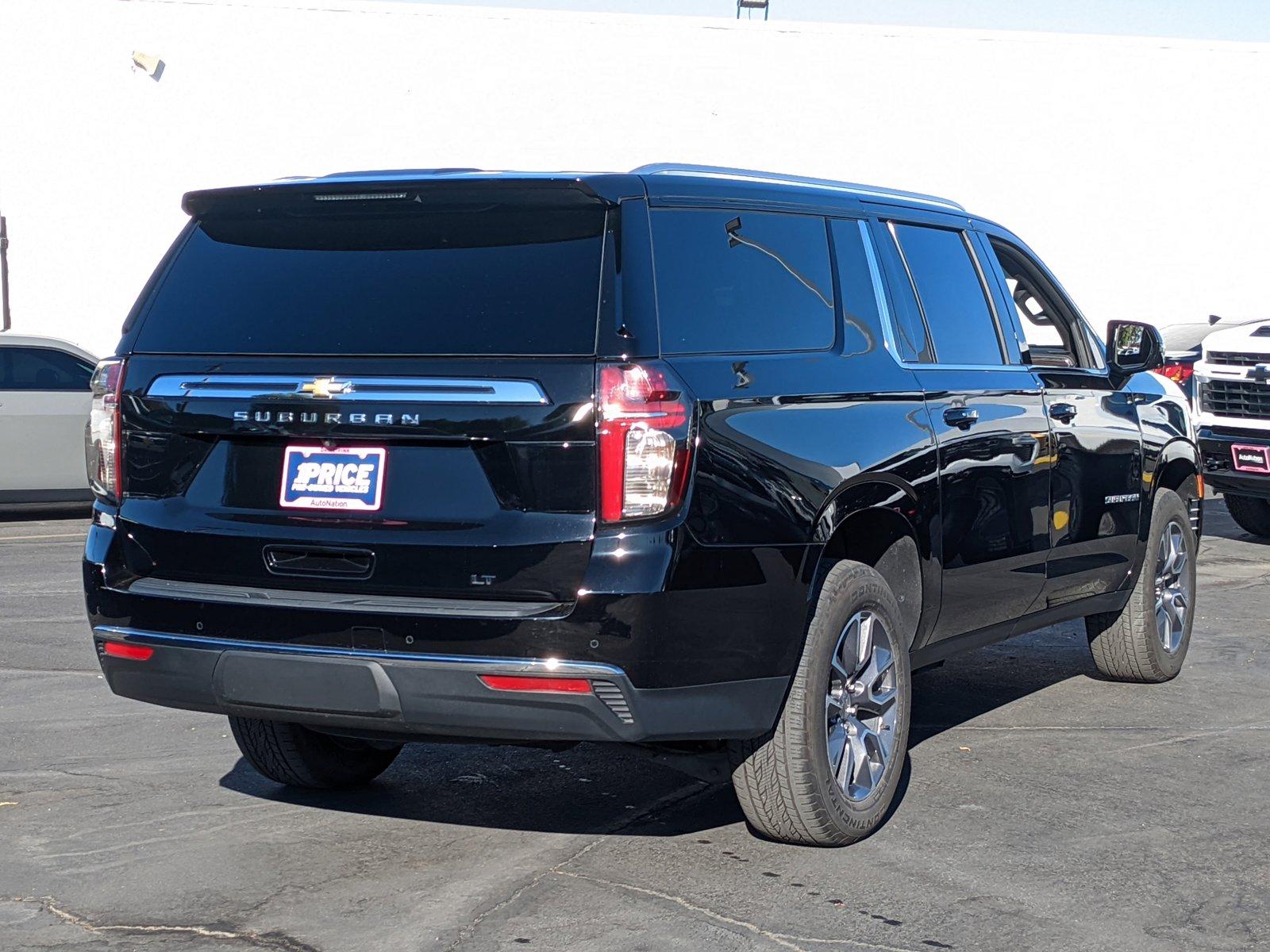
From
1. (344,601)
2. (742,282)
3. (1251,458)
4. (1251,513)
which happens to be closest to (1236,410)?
(1251,458)

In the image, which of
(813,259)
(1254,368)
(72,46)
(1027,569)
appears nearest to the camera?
(813,259)

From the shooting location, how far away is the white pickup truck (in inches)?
471

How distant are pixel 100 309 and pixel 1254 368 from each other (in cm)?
1652

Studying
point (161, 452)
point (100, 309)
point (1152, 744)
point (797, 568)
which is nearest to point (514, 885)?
point (797, 568)

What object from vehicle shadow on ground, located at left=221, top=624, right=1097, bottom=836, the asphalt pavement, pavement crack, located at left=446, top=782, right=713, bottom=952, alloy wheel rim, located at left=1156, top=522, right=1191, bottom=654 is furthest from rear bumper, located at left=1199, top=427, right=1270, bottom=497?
pavement crack, located at left=446, top=782, right=713, bottom=952

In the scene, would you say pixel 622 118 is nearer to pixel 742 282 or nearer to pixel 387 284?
pixel 742 282

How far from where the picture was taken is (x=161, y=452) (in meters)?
4.66

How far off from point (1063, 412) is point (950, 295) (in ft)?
2.55

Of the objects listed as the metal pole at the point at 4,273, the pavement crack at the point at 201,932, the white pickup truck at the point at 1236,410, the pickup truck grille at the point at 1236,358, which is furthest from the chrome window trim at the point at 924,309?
the metal pole at the point at 4,273

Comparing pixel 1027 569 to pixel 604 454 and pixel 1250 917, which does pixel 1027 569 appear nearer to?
pixel 1250 917

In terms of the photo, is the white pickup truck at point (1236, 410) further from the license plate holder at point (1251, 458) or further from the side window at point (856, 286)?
the side window at point (856, 286)

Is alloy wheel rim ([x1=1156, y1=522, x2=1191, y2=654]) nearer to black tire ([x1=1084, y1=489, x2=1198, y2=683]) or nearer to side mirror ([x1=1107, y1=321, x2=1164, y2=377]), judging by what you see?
black tire ([x1=1084, y1=489, x2=1198, y2=683])

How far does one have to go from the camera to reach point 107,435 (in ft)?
15.8

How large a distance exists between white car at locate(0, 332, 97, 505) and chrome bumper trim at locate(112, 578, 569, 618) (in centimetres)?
1022
